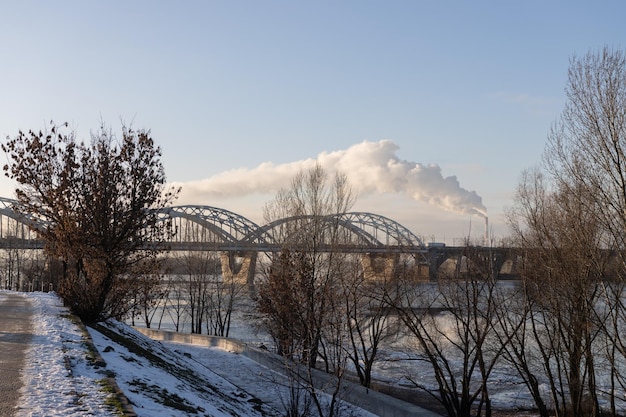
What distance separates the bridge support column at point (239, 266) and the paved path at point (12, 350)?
29.6 m

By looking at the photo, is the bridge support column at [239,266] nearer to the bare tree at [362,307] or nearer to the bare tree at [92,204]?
the bare tree at [362,307]

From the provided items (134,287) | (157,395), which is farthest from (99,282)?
(157,395)

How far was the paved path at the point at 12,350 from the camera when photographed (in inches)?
322

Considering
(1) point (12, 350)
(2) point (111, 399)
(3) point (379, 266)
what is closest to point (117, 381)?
(2) point (111, 399)

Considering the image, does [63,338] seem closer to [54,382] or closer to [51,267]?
[54,382]

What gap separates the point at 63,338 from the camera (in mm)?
13148

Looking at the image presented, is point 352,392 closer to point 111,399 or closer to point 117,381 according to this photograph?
point 117,381

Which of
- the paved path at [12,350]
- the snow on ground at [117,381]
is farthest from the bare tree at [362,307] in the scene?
the paved path at [12,350]

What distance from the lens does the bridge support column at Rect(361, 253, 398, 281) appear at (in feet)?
84.5

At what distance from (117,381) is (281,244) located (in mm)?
16588

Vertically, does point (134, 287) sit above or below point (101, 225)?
below

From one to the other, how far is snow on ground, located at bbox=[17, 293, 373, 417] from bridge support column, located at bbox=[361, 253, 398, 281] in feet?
25.9

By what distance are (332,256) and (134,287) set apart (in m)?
7.67

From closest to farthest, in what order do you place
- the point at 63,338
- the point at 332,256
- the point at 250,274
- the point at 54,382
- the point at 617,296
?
the point at 54,382 < the point at 63,338 < the point at 617,296 < the point at 332,256 < the point at 250,274
